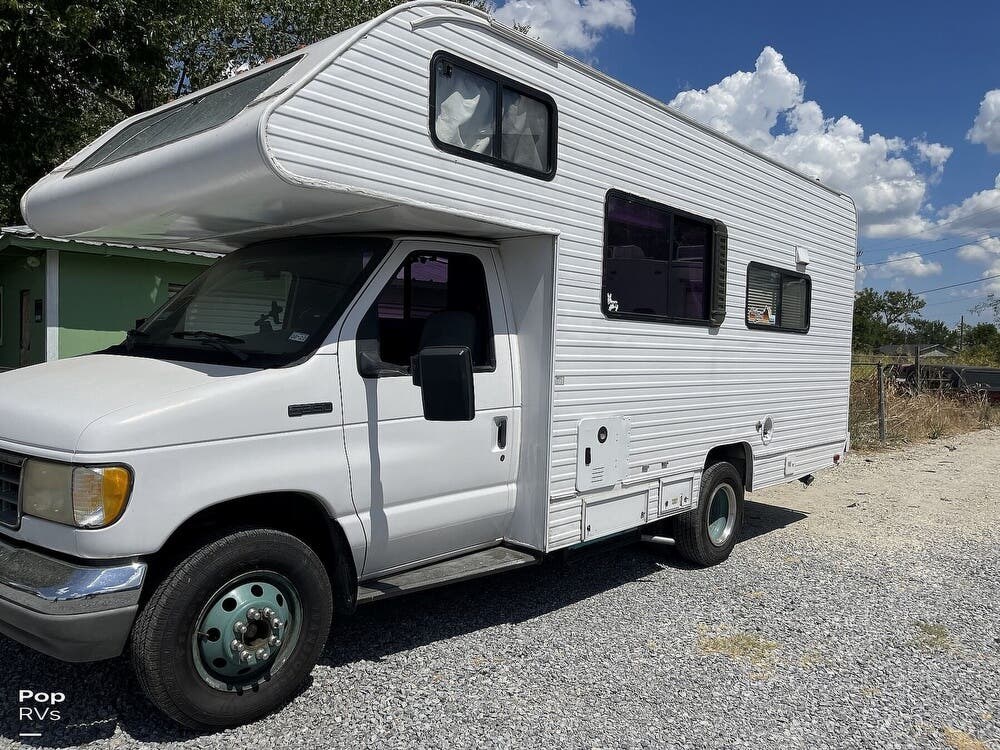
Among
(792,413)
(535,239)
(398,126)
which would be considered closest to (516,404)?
(535,239)

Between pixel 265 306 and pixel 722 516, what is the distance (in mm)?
4048

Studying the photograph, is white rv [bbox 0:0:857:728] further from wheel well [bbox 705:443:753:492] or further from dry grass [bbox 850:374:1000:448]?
dry grass [bbox 850:374:1000:448]

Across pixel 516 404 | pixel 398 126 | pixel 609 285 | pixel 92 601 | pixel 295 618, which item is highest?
pixel 398 126

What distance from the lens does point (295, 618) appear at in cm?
340

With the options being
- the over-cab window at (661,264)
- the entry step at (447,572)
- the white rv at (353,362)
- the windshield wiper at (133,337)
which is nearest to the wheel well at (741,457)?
the white rv at (353,362)

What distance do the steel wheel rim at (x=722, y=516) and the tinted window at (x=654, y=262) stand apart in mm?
1475

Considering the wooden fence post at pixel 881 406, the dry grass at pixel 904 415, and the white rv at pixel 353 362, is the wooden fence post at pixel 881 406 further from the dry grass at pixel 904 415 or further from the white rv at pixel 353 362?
the white rv at pixel 353 362

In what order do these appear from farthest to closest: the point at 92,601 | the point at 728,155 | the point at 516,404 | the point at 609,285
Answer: the point at 728,155, the point at 609,285, the point at 516,404, the point at 92,601

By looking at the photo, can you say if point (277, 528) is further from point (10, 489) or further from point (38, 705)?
point (38, 705)

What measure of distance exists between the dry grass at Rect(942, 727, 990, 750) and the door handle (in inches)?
98.6

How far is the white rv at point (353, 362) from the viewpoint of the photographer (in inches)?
117

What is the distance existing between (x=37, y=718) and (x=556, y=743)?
219cm

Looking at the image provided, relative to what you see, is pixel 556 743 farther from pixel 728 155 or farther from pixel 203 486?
pixel 728 155

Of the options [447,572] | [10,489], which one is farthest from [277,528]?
[10,489]
